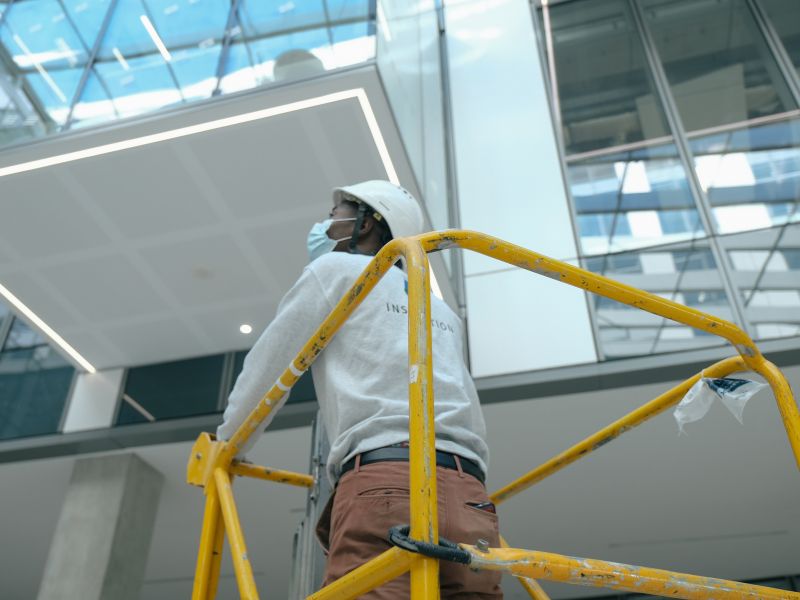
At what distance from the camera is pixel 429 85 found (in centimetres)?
702

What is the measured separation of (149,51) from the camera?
17.6 feet

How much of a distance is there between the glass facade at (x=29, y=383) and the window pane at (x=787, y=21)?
8126 mm

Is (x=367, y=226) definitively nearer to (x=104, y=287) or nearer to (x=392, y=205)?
(x=392, y=205)

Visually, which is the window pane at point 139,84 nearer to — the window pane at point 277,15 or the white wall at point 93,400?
the window pane at point 277,15

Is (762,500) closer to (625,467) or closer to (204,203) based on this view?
(625,467)

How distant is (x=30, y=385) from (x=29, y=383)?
5 cm

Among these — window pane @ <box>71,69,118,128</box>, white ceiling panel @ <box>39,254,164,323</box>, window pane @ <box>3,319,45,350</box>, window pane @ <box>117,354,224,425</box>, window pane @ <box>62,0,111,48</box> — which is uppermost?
window pane @ <box>62,0,111,48</box>

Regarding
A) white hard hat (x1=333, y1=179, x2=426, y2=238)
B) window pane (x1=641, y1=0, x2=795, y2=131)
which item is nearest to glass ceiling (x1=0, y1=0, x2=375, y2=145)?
white hard hat (x1=333, y1=179, x2=426, y2=238)

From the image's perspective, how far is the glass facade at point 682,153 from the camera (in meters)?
5.68

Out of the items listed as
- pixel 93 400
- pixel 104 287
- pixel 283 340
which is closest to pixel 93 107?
pixel 104 287

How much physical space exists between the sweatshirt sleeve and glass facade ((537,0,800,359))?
4012 millimetres

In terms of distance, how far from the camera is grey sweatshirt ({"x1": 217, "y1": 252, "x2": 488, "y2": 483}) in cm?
173

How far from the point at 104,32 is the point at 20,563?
6.51 metres

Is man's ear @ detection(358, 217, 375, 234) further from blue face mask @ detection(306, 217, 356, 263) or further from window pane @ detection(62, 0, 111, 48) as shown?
window pane @ detection(62, 0, 111, 48)
